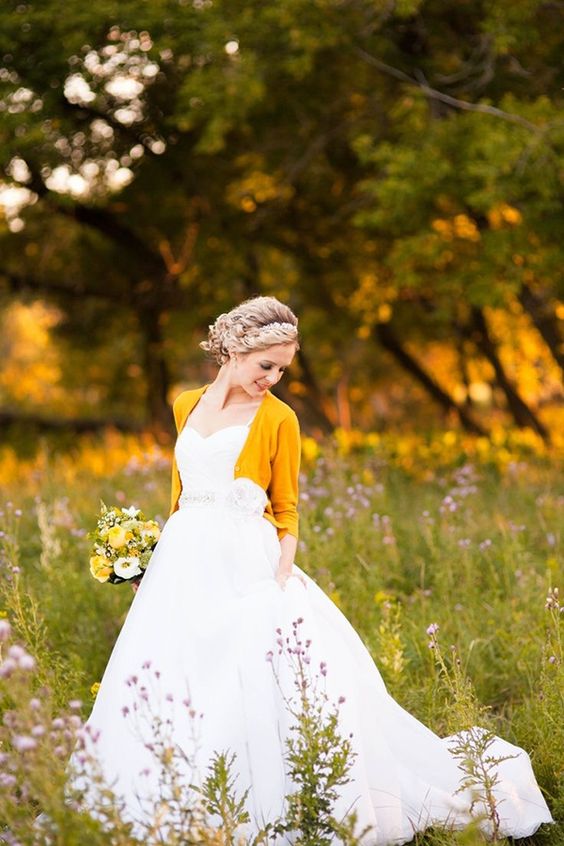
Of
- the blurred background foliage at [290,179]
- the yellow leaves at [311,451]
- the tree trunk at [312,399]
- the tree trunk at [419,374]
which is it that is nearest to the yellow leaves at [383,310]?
the blurred background foliage at [290,179]

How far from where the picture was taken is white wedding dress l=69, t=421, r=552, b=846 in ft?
11.7

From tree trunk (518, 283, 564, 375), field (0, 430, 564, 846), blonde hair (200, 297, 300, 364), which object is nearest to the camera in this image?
blonde hair (200, 297, 300, 364)

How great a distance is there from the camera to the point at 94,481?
9578 millimetres

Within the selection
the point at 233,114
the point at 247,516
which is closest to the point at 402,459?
the point at 233,114

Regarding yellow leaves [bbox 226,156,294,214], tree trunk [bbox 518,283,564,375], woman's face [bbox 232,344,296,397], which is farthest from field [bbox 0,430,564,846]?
yellow leaves [bbox 226,156,294,214]

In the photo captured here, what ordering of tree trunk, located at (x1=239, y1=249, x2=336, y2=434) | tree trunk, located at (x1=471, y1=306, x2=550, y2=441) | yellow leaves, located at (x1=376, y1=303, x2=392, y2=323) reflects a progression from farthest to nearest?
tree trunk, located at (x1=471, y1=306, x2=550, y2=441)
tree trunk, located at (x1=239, y1=249, x2=336, y2=434)
yellow leaves, located at (x1=376, y1=303, x2=392, y2=323)

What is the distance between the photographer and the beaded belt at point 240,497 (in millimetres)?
3977

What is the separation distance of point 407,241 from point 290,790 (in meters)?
7.77

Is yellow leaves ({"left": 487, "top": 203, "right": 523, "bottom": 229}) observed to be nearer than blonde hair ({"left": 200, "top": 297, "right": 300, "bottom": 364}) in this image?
No

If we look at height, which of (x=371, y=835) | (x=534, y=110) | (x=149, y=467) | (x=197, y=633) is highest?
(x=534, y=110)

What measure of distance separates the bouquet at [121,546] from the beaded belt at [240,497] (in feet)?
0.86

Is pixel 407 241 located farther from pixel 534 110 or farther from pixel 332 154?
pixel 332 154

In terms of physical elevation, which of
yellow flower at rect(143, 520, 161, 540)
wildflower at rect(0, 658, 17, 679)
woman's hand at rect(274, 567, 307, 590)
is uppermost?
wildflower at rect(0, 658, 17, 679)

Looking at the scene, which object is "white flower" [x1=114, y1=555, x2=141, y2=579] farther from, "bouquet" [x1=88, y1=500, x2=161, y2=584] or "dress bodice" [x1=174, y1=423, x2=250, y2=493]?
"dress bodice" [x1=174, y1=423, x2=250, y2=493]
